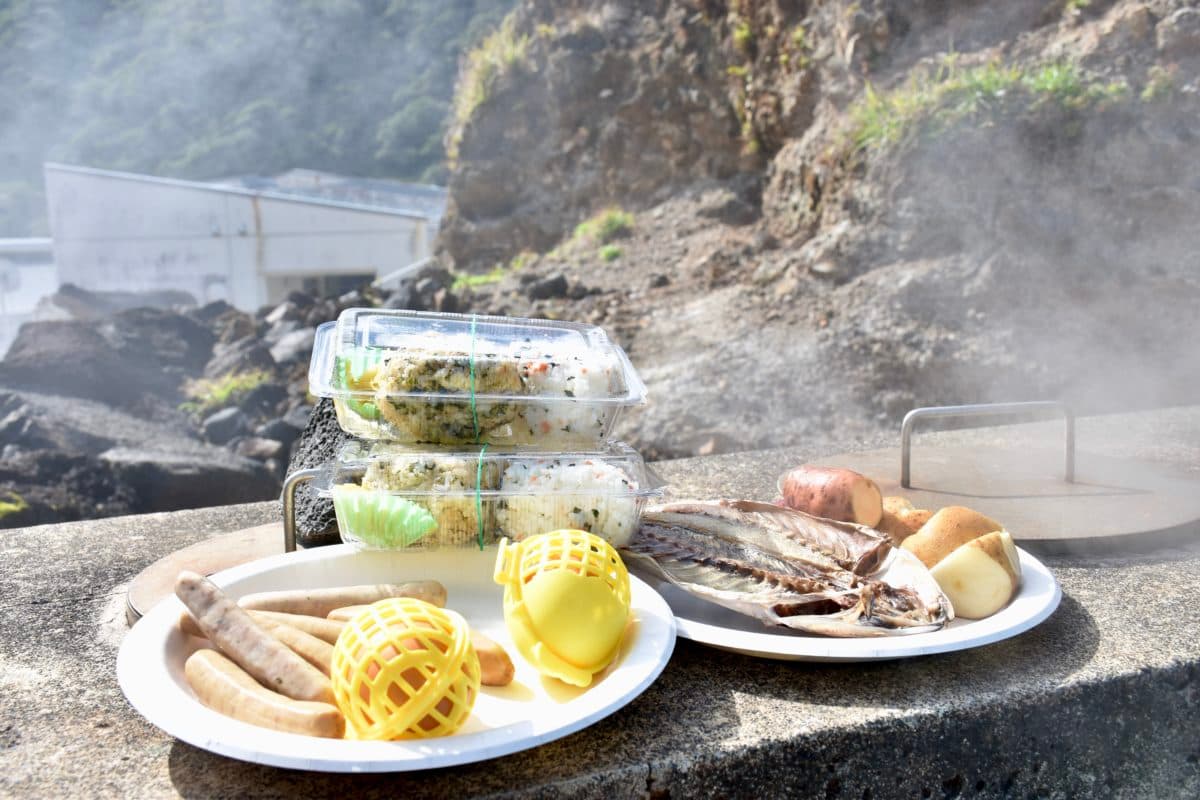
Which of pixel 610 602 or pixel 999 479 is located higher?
pixel 610 602

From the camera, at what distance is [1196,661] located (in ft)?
5.75

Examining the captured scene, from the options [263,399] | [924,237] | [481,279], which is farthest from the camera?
[481,279]

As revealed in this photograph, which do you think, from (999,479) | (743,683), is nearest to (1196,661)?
(743,683)

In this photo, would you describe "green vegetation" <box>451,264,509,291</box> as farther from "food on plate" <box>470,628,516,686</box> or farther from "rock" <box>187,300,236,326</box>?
"food on plate" <box>470,628,516,686</box>

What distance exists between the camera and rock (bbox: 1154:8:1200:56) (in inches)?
284

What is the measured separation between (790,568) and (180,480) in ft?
21.8

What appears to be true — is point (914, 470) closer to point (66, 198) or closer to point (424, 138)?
point (66, 198)

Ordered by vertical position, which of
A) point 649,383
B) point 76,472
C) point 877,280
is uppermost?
point 877,280

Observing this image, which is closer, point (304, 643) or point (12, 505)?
point (304, 643)

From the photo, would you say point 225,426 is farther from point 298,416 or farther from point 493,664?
point 493,664

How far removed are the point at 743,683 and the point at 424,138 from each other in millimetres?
44707

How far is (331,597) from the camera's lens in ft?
5.49

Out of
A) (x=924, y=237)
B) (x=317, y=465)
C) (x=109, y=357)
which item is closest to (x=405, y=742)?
(x=317, y=465)

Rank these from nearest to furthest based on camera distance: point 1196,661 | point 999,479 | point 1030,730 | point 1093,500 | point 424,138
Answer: point 1030,730, point 1196,661, point 1093,500, point 999,479, point 424,138
